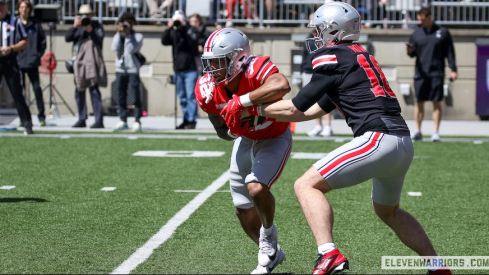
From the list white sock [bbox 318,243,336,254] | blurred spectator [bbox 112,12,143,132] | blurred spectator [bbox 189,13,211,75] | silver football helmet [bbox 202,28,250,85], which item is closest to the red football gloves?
silver football helmet [bbox 202,28,250,85]

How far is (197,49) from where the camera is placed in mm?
16031

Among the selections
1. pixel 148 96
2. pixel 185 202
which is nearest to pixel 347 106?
pixel 185 202

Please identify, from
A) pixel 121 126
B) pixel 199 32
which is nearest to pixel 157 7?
pixel 199 32

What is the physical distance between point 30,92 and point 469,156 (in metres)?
11.1

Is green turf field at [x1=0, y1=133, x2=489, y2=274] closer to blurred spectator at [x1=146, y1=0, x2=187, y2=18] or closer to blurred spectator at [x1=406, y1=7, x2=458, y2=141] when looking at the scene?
blurred spectator at [x1=406, y1=7, x2=458, y2=141]

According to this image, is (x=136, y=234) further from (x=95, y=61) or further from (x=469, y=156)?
(x=95, y=61)

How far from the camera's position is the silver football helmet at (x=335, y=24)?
530 centimetres

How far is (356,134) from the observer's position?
5.19 m

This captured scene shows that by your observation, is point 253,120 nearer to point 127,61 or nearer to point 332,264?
point 332,264

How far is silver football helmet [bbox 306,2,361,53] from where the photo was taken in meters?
5.30

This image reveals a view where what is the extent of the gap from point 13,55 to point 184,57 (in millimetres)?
3078

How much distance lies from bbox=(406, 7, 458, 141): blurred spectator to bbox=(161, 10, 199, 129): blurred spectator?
3.79 metres

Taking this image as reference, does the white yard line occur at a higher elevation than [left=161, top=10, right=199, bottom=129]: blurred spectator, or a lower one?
lower

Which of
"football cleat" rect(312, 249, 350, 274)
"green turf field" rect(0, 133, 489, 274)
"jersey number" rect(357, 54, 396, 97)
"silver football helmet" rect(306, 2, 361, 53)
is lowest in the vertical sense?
"green turf field" rect(0, 133, 489, 274)
